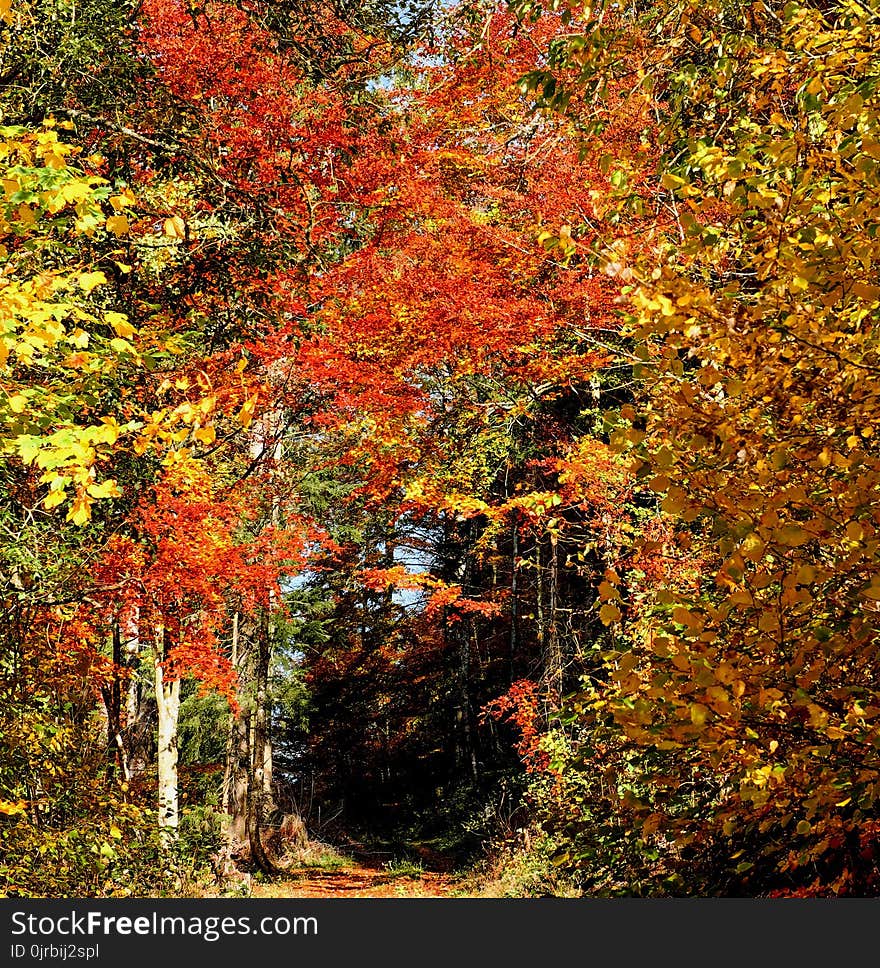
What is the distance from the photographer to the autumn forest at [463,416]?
9.07ft

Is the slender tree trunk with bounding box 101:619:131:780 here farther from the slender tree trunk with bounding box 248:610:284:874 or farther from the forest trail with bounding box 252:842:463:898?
the slender tree trunk with bounding box 248:610:284:874

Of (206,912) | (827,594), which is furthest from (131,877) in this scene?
(827,594)

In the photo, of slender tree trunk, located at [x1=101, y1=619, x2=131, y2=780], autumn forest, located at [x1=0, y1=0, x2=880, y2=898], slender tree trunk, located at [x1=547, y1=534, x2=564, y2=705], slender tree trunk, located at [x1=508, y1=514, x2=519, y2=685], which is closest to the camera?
autumn forest, located at [x1=0, y1=0, x2=880, y2=898]

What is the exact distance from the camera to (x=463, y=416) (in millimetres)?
13266

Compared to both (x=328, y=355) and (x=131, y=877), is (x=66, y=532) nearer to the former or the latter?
(x=131, y=877)

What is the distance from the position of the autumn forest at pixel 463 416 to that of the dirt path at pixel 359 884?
0.20 metres

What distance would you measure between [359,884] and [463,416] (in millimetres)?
8195

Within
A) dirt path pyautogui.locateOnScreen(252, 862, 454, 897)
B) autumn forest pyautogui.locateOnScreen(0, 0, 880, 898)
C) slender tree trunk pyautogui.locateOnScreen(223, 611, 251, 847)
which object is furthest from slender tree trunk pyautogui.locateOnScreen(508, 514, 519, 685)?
slender tree trunk pyautogui.locateOnScreen(223, 611, 251, 847)

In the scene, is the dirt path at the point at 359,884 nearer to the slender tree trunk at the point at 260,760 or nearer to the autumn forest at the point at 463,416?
the autumn forest at the point at 463,416

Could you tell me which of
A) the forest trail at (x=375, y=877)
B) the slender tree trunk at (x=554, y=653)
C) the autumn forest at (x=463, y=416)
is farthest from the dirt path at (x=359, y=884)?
the slender tree trunk at (x=554, y=653)

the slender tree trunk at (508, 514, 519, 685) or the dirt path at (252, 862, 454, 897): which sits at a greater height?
the slender tree trunk at (508, 514, 519, 685)

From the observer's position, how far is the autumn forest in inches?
109

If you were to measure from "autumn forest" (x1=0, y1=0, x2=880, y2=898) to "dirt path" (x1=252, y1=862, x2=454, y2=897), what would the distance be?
20cm

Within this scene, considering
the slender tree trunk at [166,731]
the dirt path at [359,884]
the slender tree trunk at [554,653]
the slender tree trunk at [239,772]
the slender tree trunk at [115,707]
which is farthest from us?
the slender tree trunk at [239,772]
